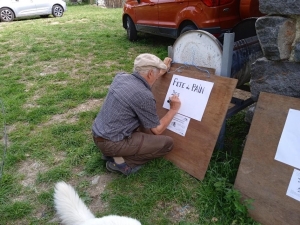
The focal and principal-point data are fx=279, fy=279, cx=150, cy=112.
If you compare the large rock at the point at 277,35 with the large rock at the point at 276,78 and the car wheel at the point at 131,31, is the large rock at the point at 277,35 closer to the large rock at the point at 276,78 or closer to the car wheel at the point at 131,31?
the large rock at the point at 276,78

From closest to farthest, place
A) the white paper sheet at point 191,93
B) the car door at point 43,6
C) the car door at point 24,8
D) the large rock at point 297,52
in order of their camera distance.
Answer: the large rock at point 297,52, the white paper sheet at point 191,93, the car door at point 24,8, the car door at point 43,6

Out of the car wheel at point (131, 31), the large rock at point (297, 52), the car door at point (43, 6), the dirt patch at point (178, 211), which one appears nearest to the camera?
the large rock at point (297, 52)

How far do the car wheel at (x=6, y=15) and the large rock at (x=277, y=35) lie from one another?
537 inches

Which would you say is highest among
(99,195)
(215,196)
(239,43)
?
(239,43)

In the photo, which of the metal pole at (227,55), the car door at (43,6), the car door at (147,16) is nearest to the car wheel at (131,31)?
the car door at (147,16)

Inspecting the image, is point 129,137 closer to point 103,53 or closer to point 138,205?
point 138,205

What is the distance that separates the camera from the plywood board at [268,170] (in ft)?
6.91

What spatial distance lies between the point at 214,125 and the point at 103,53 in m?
4.82

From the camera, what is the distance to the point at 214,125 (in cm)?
262

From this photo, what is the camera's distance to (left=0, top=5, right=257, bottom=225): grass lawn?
2.44 meters

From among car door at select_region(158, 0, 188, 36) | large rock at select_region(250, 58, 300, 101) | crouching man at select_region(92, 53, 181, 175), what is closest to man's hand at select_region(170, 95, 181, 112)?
crouching man at select_region(92, 53, 181, 175)

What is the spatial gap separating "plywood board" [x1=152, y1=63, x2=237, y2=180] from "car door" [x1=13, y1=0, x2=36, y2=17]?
41.8 ft

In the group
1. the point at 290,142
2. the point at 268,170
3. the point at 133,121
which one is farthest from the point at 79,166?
the point at 290,142

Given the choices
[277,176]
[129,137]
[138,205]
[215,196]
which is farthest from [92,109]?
[277,176]
